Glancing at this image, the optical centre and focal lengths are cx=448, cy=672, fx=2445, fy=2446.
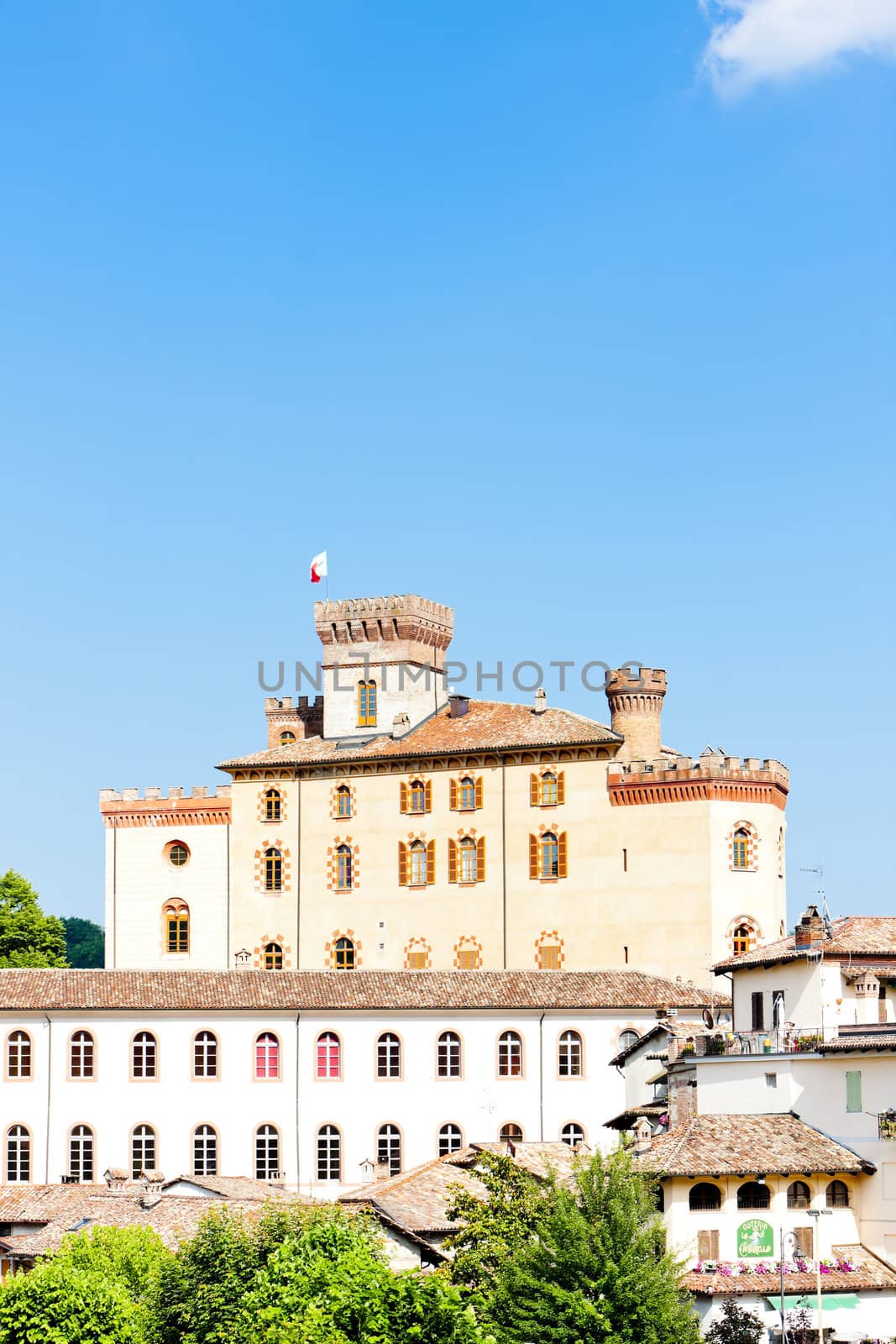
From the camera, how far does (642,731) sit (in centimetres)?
9494

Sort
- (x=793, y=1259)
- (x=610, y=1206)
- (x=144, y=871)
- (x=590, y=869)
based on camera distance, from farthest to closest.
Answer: (x=144, y=871)
(x=590, y=869)
(x=793, y=1259)
(x=610, y=1206)

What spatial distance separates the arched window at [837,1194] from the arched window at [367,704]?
136ft

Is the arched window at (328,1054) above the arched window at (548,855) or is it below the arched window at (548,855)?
below

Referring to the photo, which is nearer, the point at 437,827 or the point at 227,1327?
the point at 227,1327

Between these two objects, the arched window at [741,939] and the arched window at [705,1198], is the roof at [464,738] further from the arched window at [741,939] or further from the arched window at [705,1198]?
the arched window at [705,1198]

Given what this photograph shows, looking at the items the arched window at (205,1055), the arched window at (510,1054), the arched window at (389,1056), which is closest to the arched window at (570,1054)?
the arched window at (510,1054)

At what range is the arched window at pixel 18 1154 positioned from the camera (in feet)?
265

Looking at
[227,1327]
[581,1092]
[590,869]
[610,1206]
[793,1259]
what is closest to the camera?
[227,1327]

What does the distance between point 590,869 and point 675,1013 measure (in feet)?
38.1

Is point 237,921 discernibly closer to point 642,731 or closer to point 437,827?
point 437,827

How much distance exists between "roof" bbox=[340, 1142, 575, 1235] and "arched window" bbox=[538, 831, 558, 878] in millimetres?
17581

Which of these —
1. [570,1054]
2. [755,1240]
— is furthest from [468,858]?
[755,1240]

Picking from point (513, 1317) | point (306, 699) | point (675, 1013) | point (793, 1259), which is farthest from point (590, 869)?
point (513, 1317)

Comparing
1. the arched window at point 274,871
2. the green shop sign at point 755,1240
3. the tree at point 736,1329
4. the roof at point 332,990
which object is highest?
the arched window at point 274,871
